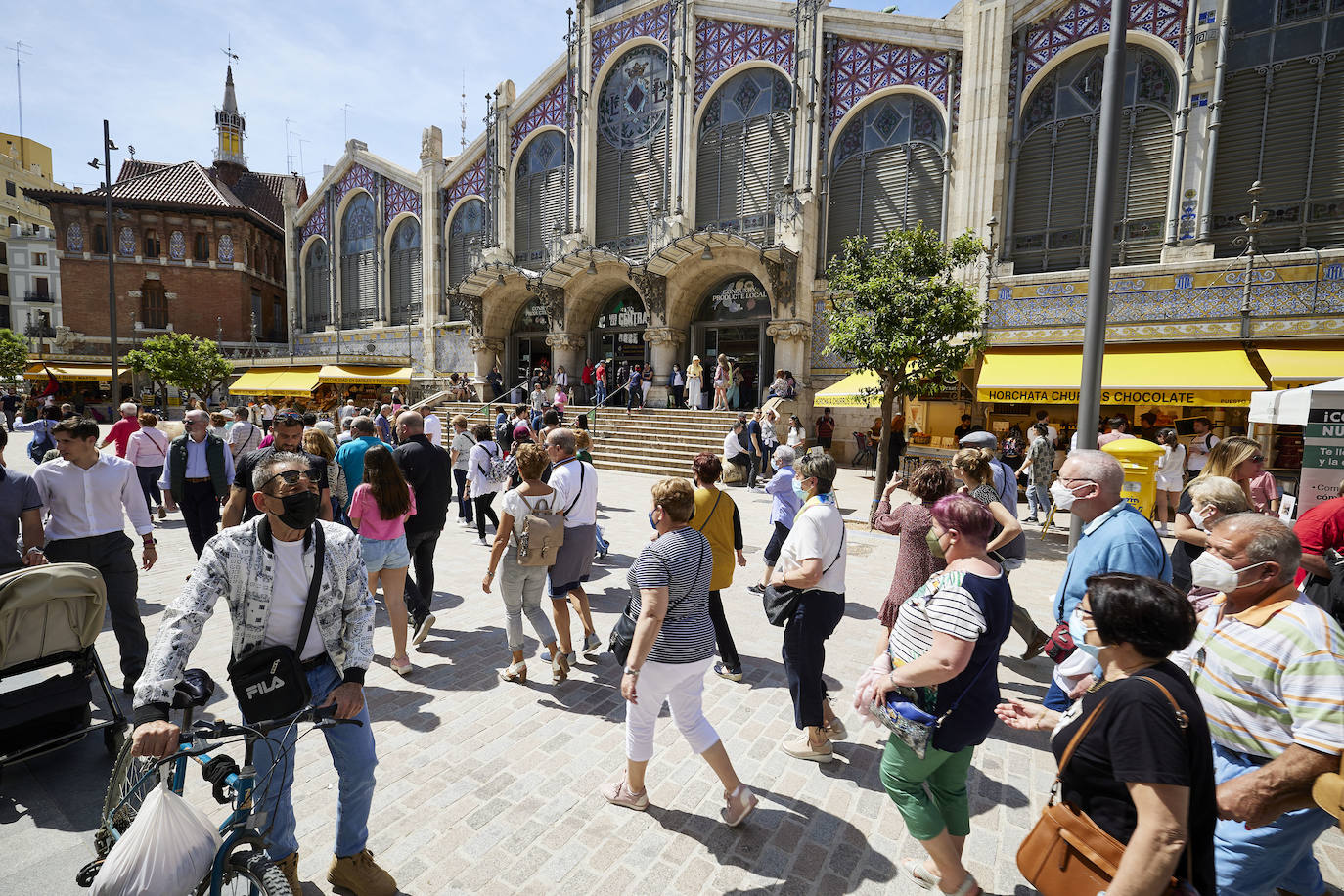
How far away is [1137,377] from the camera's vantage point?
500 inches

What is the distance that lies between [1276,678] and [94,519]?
22.0 feet

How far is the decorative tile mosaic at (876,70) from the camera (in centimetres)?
1645

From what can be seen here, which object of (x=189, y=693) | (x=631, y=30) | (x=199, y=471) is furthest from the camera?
(x=631, y=30)

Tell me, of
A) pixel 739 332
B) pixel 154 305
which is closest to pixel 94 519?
pixel 739 332

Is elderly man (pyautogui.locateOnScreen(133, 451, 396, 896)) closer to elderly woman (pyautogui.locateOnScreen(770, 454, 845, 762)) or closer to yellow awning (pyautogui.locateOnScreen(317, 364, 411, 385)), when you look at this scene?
elderly woman (pyautogui.locateOnScreen(770, 454, 845, 762))

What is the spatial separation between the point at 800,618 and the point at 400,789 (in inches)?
99.0

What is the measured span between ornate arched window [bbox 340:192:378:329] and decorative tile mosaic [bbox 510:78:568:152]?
27.8 ft

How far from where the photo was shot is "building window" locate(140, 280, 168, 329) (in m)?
35.0

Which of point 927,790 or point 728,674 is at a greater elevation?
point 927,790

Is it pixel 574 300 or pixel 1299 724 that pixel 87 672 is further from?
pixel 574 300

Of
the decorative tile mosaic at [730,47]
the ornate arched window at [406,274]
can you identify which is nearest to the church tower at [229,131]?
the ornate arched window at [406,274]

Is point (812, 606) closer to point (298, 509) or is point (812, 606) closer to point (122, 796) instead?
point (298, 509)

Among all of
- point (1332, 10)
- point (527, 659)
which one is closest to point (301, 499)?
point (527, 659)

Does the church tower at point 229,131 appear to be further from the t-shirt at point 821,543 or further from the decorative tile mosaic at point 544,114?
the t-shirt at point 821,543
